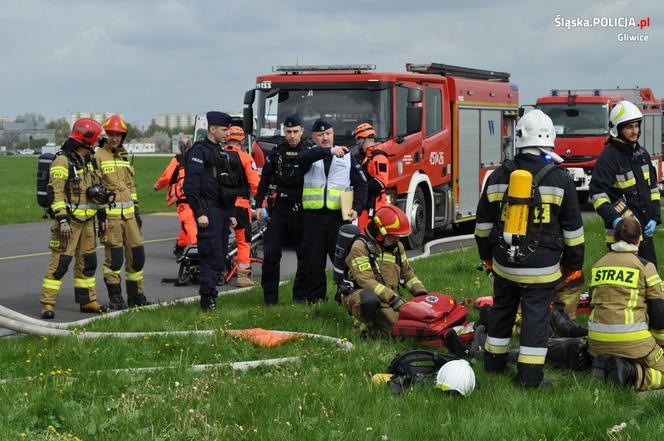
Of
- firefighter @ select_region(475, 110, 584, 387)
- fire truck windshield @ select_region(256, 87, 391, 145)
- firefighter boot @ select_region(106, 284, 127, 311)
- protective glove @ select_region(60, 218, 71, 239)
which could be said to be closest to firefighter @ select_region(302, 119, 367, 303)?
firefighter boot @ select_region(106, 284, 127, 311)

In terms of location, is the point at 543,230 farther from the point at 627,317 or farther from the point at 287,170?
the point at 287,170

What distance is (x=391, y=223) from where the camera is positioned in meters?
7.95

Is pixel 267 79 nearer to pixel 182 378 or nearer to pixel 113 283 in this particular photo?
pixel 113 283

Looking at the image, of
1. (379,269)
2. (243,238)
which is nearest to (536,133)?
(379,269)

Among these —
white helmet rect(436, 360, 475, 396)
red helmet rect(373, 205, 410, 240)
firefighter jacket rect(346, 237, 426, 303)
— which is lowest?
white helmet rect(436, 360, 475, 396)

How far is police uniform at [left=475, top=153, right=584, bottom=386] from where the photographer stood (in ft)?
20.5

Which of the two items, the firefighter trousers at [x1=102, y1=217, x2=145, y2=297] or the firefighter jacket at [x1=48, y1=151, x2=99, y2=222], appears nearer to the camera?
the firefighter jacket at [x1=48, y1=151, x2=99, y2=222]

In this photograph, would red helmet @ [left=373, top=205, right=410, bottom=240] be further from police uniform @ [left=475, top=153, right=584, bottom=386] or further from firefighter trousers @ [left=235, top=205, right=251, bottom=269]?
firefighter trousers @ [left=235, top=205, right=251, bottom=269]

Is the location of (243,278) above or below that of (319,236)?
below

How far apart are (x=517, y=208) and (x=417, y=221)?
9831mm

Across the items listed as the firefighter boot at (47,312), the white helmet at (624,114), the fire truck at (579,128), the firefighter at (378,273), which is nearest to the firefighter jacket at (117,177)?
the firefighter boot at (47,312)

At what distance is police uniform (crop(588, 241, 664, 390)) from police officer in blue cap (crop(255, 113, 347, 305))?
3797 millimetres

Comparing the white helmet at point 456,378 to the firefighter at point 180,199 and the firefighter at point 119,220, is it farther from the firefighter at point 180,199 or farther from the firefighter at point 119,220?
the firefighter at point 180,199

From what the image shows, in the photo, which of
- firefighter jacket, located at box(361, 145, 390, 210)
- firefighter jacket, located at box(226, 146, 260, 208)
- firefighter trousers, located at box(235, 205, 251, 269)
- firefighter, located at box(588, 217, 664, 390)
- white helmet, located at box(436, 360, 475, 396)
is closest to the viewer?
white helmet, located at box(436, 360, 475, 396)
